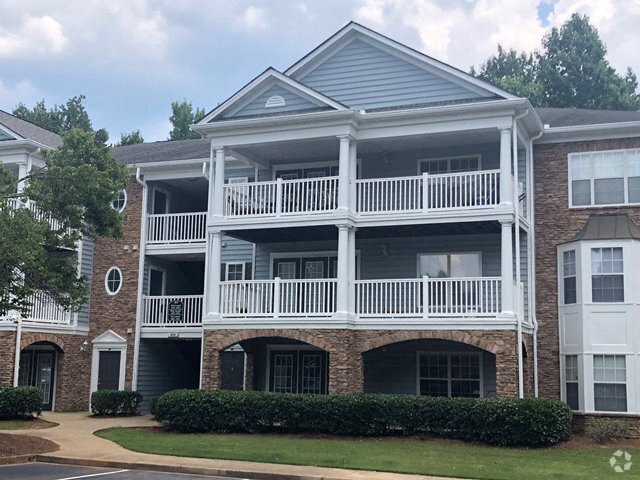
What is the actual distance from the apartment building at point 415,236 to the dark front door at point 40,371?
1514 millimetres

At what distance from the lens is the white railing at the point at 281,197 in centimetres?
2208

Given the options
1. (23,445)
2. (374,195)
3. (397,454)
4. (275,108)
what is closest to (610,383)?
(397,454)

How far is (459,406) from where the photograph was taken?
18141 mm

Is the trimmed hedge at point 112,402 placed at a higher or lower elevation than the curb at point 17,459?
higher

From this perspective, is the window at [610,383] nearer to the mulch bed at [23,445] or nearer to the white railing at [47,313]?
the mulch bed at [23,445]

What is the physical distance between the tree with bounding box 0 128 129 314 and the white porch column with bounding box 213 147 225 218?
4389 mm

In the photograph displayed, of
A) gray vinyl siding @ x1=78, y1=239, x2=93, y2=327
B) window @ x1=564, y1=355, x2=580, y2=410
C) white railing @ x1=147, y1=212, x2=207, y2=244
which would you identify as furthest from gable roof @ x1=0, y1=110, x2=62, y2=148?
window @ x1=564, y1=355, x2=580, y2=410

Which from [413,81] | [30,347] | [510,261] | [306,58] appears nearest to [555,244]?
[510,261]

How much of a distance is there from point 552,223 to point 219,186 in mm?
9188

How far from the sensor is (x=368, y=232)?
871 inches

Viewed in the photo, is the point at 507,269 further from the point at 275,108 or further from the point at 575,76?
the point at 575,76

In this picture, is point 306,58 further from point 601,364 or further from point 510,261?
point 601,364

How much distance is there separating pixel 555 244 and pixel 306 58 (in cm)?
879

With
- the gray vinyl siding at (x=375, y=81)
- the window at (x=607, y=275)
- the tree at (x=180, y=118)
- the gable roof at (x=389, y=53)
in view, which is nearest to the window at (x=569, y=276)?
the window at (x=607, y=275)
